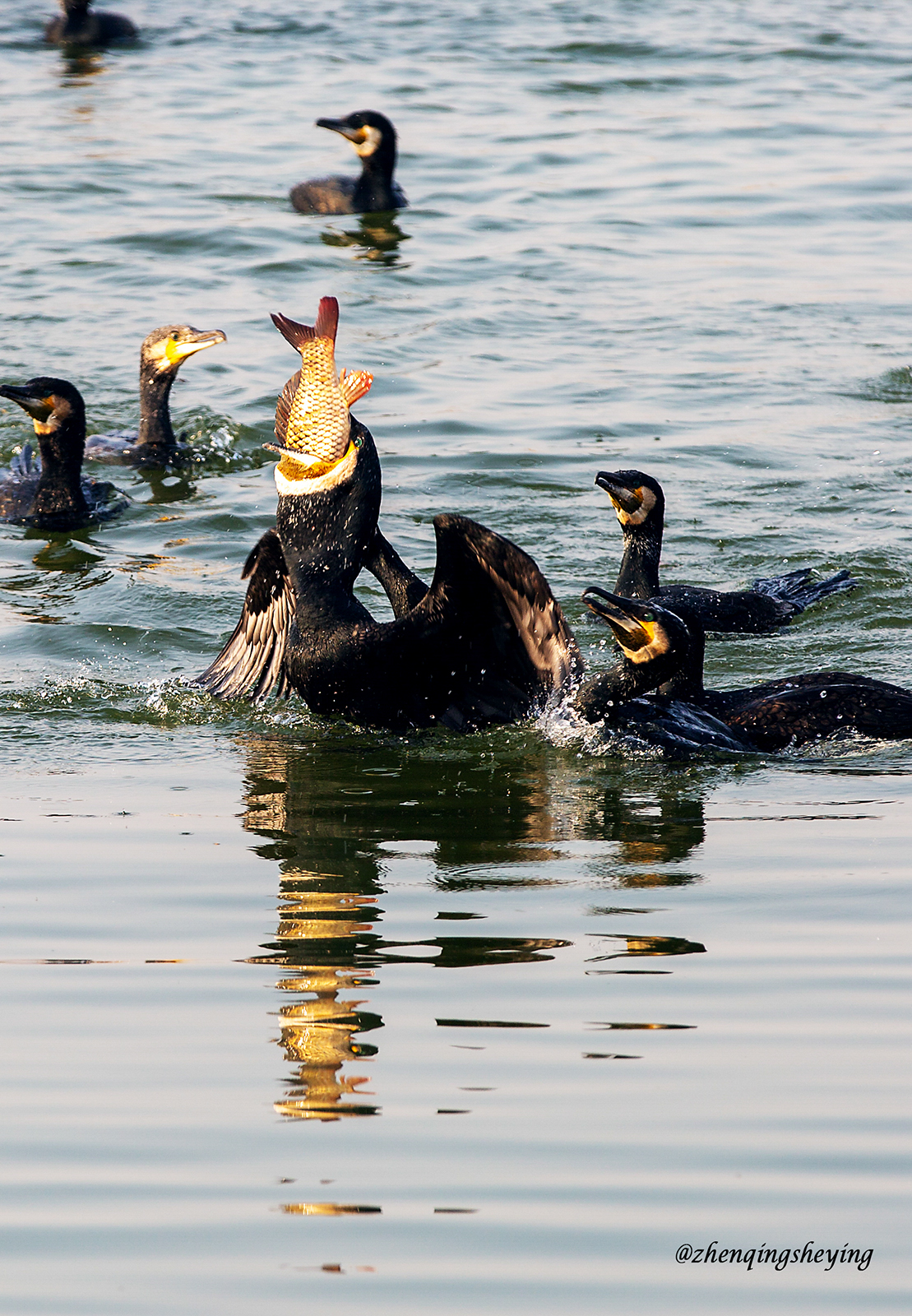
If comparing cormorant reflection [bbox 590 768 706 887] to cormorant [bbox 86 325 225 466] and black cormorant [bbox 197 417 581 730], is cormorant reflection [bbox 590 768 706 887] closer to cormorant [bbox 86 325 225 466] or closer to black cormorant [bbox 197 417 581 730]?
black cormorant [bbox 197 417 581 730]

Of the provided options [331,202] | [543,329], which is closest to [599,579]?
[543,329]

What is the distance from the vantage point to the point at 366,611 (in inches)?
251

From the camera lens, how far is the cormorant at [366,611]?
5.78 metres

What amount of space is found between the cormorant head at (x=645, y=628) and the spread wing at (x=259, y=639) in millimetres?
1383

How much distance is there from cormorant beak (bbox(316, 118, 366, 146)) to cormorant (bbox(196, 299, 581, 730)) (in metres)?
A: 10.6

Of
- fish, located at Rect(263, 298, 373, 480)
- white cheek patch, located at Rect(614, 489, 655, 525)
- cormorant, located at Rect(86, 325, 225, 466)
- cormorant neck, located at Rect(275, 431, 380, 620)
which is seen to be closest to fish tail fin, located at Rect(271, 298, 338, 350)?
fish, located at Rect(263, 298, 373, 480)

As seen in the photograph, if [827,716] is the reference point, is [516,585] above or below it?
above

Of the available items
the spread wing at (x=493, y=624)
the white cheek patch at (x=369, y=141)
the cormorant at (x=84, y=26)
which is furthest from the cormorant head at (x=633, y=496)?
the cormorant at (x=84, y=26)

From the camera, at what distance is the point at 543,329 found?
43.4ft

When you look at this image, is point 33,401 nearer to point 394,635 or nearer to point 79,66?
point 394,635

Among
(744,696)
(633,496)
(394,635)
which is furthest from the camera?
(633,496)

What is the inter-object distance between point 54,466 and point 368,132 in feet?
25.3

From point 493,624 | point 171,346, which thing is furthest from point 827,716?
point 171,346

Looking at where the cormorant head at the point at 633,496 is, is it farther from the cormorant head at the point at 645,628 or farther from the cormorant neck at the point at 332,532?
the cormorant neck at the point at 332,532
